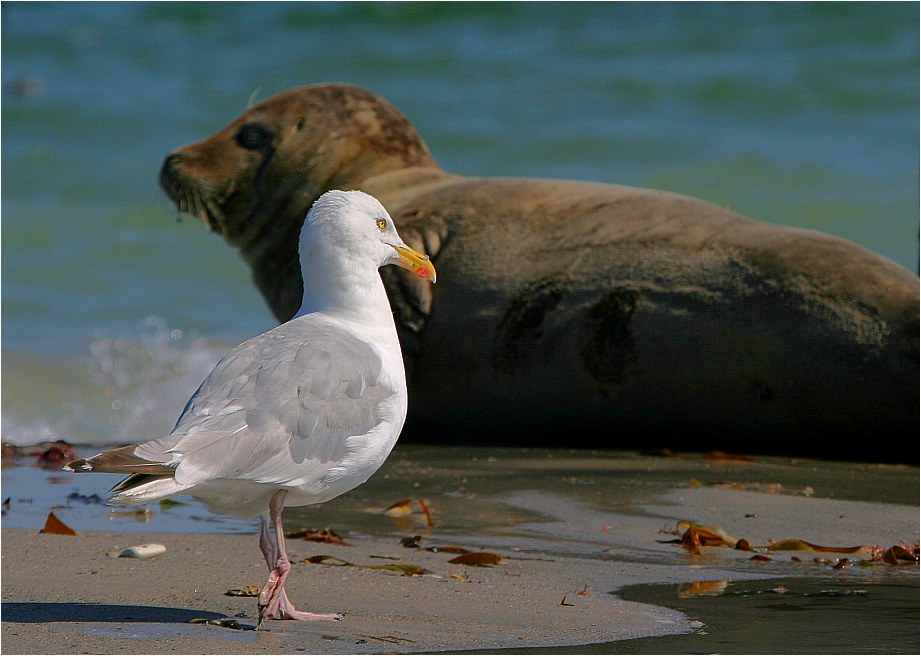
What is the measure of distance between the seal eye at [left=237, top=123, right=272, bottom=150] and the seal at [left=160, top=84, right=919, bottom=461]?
1055mm

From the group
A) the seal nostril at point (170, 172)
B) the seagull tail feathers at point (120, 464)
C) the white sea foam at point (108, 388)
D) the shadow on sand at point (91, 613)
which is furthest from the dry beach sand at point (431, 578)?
the seal nostril at point (170, 172)

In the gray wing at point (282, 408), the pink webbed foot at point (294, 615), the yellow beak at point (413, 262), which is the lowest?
the pink webbed foot at point (294, 615)

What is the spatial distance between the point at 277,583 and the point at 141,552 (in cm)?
94

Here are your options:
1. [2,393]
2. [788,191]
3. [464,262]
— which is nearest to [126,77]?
[788,191]

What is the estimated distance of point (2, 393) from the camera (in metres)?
9.76

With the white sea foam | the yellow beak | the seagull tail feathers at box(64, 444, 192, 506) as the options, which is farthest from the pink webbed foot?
the white sea foam

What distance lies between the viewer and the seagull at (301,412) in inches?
137

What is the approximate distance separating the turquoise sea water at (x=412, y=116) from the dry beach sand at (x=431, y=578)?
18.1 ft

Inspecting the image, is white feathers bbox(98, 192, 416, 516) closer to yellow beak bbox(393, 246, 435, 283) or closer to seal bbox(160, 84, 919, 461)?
yellow beak bbox(393, 246, 435, 283)

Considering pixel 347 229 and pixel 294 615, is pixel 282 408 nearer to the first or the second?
pixel 294 615

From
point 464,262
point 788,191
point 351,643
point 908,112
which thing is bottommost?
point 351,643

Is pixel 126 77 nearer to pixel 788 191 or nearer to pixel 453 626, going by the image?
pixel 788 191

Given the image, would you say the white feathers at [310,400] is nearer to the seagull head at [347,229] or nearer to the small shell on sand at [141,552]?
the seagull head at [347,229]

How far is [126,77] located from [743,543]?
55.1 ft
